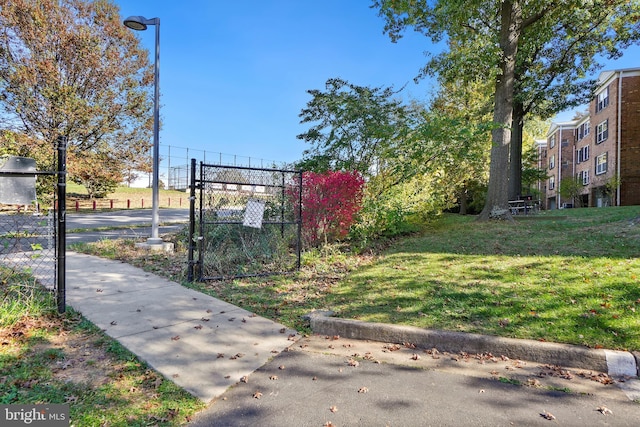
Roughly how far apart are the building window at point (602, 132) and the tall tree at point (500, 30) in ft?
46.9

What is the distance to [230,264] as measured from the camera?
6531 mm

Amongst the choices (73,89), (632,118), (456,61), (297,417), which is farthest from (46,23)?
(632,118)

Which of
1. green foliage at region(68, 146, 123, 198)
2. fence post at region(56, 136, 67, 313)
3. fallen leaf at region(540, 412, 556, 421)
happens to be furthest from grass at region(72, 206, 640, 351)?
green foliage at region(68, 146, 123, 198)

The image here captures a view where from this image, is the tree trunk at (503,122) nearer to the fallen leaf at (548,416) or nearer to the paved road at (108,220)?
the fallen leaf at (548,416)

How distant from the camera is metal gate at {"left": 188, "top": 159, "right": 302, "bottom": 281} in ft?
18.8

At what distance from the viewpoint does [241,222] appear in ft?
19.9

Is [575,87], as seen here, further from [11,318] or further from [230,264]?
[11,318]

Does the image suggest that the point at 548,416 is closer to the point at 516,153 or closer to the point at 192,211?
the point at 192,211

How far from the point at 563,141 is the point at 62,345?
42370mm

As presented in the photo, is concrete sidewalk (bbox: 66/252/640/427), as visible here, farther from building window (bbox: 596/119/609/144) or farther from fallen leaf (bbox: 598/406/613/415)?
building window (bbox: 596/119/609/144)

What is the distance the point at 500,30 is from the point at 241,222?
11.4m

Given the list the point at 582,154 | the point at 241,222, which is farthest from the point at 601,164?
the point at 241,222

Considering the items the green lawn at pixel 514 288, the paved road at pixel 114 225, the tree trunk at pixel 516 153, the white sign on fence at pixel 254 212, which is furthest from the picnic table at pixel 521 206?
the paved road at pixel 114 225

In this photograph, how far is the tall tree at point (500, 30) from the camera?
11008mm
